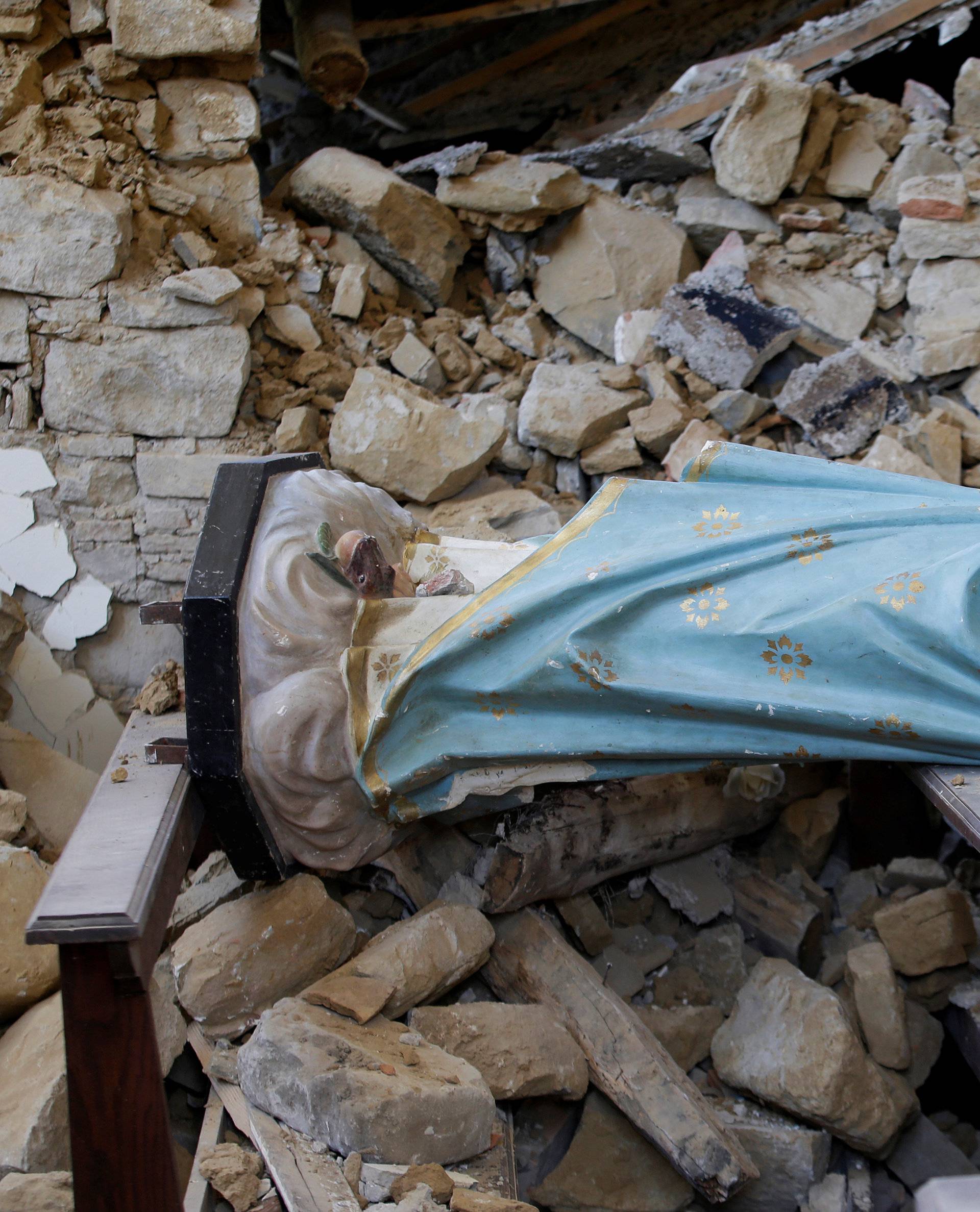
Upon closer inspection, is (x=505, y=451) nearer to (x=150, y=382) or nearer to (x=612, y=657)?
(x=150, y=382)

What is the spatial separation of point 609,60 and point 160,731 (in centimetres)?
537

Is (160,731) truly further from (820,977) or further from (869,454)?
(869,454)

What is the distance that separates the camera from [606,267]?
14.8ft

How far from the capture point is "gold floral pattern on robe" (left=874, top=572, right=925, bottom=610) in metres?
1.94

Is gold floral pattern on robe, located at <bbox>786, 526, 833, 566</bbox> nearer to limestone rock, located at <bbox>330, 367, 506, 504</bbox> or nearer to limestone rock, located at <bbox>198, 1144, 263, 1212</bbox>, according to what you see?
limestone rock, located at <bbox>198, 1144, 263, 1212</bbox>

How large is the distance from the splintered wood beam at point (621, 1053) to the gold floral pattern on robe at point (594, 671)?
2.92ft

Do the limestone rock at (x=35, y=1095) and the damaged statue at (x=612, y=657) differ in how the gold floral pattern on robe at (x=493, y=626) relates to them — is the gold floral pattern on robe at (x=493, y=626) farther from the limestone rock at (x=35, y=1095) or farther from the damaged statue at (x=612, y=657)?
the limestone rock at (x=35, y=1095)

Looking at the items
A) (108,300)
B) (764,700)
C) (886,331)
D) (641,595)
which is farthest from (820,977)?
(108,300)

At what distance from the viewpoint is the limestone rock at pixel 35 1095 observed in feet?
6.44

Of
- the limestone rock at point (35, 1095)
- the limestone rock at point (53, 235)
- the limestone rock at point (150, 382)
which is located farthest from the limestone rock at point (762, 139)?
the limestone rock at point (35, 1095)

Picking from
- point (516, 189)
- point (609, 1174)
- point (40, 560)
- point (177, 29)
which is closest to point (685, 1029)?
point (609, 1174)

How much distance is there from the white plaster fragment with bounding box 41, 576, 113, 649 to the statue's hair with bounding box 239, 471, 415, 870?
1658 millimetres

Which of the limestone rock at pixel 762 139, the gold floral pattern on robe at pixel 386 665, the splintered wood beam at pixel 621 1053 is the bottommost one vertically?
the splintered wood beam at pixel 621 1053

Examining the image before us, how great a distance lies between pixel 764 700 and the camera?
1.97 meters
